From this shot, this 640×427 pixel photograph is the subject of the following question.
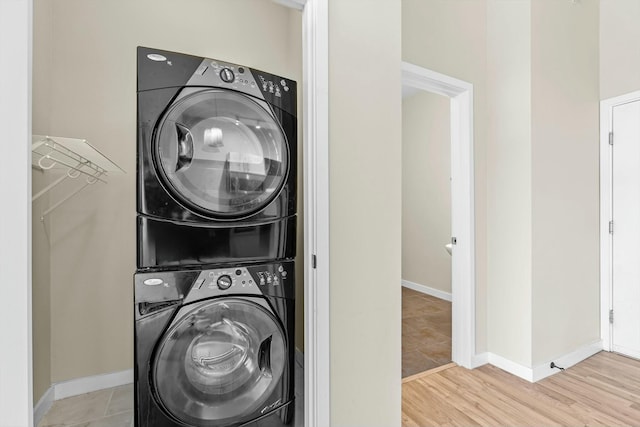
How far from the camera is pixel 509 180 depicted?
242 centimetres


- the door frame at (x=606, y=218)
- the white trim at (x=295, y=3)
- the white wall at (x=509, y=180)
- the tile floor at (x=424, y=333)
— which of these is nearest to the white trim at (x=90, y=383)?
the tile floor at (x=424, y=333)

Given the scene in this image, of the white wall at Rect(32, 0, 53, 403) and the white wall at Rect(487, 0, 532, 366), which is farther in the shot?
the white wall at Rect(487, 0, 532, 366)

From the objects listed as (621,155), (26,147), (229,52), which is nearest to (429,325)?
(621,155)

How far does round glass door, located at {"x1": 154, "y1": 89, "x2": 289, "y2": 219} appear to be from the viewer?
1187 millimetres

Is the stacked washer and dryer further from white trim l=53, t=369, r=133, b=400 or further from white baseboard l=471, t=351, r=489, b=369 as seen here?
white baseboard l=471, t=351, r=489, b=369

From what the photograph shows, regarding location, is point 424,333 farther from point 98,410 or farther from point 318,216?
point 98,410

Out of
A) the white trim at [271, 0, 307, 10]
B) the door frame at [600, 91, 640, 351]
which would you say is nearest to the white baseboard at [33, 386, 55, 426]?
the white trim at [271, 0, 307, 10]

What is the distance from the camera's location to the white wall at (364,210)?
1.42 meters

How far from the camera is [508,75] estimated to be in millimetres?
2432

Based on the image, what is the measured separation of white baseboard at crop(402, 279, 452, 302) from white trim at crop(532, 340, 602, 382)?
1.57m

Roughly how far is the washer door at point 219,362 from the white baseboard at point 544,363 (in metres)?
1.93

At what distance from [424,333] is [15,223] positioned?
3.18 m

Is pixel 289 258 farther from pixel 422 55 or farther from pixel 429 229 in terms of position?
pixel 429 229

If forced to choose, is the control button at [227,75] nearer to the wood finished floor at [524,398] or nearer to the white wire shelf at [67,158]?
the white wire shelf at [67,158]
